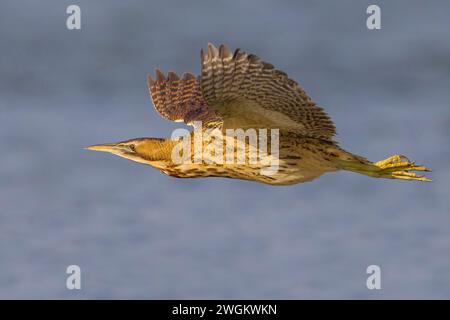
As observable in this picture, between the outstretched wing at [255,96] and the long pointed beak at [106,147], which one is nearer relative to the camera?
the outstretched wing at [255,96]

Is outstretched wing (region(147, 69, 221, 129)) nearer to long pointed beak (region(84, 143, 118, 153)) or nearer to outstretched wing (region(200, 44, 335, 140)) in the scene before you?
long pointed beak (region(84, 143, 118, 153))

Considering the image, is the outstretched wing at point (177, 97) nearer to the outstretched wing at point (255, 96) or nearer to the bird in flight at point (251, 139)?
the bird in flight at point (251, 139)

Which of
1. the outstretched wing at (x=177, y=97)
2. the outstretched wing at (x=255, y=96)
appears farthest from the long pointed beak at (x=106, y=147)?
the outstretched wing at (x=255, y=96)

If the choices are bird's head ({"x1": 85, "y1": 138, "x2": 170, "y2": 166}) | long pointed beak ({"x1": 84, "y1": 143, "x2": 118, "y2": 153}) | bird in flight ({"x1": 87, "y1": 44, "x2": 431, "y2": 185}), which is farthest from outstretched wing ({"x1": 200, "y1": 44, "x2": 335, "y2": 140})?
long pointed beak ({"x1": 84, "y1": 143, "x2": 118, "y2": 153})

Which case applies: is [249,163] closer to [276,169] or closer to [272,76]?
[276,169]

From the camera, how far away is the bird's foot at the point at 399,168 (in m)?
15.4

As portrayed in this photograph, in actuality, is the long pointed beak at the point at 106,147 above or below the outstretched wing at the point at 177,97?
below

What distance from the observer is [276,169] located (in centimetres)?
1484

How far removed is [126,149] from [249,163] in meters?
1.77

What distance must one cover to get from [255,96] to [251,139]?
0.97 m

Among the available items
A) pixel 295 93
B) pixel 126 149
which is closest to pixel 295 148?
pixel 295 93

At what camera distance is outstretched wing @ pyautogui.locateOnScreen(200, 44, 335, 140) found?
13281 mm

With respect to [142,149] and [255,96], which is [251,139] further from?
[142,149]

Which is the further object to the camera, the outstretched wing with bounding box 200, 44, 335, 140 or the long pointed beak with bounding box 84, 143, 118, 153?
the long pointed beak with bounding box 84, 143, 118, 153
